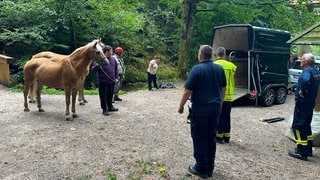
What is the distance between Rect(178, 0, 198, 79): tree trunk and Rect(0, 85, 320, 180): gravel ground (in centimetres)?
783

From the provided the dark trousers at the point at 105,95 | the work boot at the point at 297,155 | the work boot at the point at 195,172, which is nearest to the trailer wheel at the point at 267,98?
the work boot at the point at 297,155

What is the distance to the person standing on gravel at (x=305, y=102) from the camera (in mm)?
5961

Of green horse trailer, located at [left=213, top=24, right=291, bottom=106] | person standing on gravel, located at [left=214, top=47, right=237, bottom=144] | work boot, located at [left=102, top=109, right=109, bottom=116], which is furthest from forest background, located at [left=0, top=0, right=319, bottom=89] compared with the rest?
person standing on gravel, located at [left=214, top=47, right=237, bottom=144]

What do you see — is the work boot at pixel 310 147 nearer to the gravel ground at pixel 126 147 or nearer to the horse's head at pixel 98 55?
the gravel ground at pixel 126 147

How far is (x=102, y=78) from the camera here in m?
8.10

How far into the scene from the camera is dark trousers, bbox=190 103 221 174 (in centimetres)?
471

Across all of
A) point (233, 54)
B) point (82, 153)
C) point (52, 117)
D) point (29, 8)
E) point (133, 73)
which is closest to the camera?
point (82, 153)

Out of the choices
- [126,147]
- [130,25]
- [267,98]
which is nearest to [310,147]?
[126,147]

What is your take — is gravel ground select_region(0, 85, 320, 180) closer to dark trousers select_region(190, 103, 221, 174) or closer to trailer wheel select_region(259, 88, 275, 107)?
dark trousers select_region(190, 103, 221, 174)

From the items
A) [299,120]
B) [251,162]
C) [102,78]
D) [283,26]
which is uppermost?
[283,26]

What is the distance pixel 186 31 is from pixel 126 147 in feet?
38.7

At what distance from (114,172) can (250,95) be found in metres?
6.76

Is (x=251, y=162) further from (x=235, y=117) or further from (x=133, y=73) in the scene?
(x=133, y=73)

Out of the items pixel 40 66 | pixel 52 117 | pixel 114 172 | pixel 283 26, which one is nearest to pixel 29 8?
pixel 40 66
